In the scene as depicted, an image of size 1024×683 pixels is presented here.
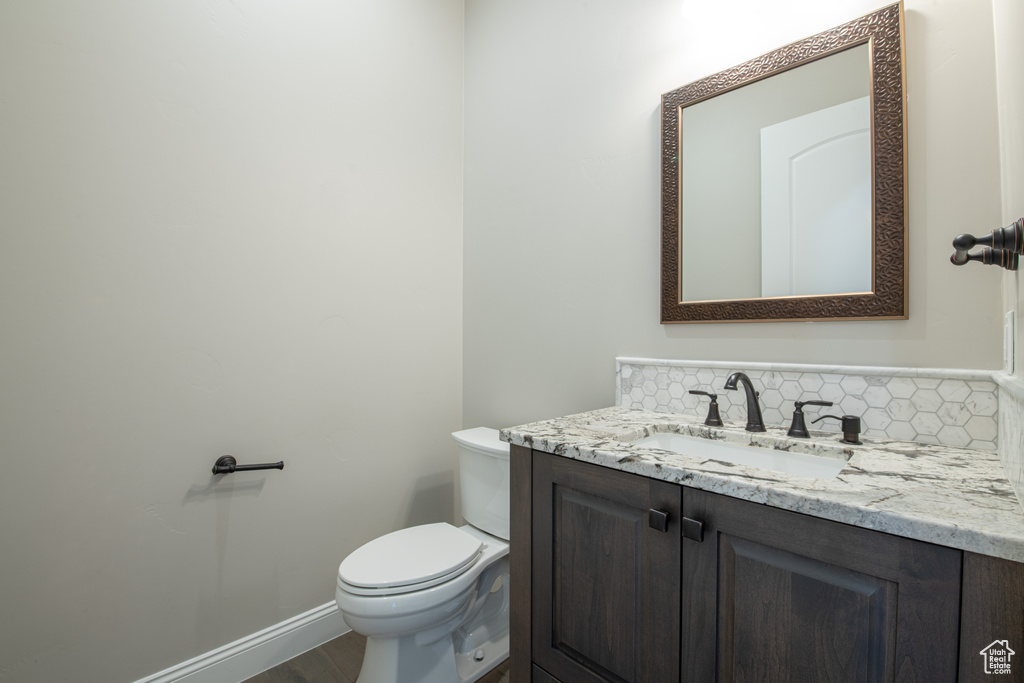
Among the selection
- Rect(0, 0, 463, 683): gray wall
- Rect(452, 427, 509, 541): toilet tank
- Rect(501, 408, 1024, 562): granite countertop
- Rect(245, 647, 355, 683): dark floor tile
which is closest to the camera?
Rect(501, 408, 1024, 562): granite countertop

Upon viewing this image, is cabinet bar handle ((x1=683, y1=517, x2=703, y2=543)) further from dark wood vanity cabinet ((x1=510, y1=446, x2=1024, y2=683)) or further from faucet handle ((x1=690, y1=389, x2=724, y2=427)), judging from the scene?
faucet handle ((x1=690, y1=389, x2=724, y2=427))

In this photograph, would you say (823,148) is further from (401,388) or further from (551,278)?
(401,388)

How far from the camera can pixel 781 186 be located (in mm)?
1221

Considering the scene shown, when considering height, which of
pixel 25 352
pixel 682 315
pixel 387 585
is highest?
pixel 682 315

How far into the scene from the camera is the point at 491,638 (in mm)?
1591

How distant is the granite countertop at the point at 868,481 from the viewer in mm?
567

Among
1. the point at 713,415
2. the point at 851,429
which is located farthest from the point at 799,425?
the point at 713,415

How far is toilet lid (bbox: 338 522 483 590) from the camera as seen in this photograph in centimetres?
125

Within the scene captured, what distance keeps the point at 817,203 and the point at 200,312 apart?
1.85 m

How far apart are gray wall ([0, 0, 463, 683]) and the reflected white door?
1358 mm

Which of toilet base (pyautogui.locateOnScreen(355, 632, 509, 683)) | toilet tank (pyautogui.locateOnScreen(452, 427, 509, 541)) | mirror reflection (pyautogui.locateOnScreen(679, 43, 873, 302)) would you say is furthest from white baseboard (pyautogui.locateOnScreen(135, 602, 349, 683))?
mirror reflection (pyautogui.locateOnScreen(679, 43, 873, 302))

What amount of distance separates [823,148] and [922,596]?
1.05m

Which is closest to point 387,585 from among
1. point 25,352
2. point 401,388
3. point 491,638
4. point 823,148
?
point 491,638

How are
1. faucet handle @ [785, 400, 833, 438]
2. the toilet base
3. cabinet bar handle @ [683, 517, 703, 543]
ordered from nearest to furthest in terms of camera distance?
1. cabinet bar handle @ [683, 517, 703, 543]
2. faucet handle @ [785, 400, 833, 438]
3. the toilet base
